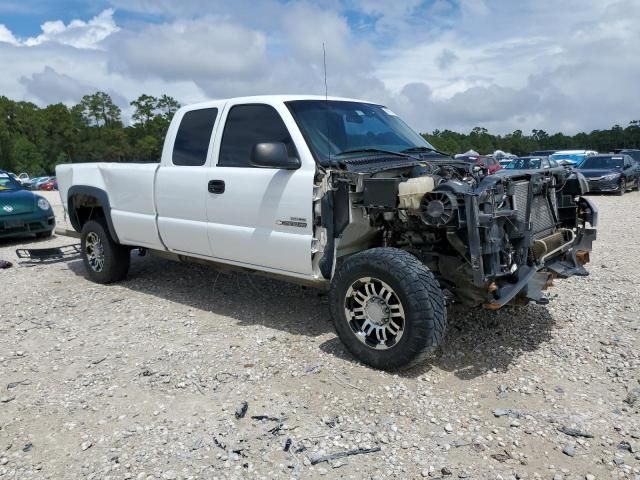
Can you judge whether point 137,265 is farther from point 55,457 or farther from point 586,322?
point 586,322

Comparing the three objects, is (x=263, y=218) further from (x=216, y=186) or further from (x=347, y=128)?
(x=347, y=128)

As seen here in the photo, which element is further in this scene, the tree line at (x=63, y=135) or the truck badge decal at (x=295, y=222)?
the tree line at (x=63, y=135)

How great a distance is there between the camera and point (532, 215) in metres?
4.13

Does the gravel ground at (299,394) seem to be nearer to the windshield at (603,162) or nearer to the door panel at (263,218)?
the door panel at (263,218)

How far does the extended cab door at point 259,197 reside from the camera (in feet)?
13.9

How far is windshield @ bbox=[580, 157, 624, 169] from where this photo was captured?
1986cm

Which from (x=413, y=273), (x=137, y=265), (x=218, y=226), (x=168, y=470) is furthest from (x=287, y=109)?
(x=137, y=265)

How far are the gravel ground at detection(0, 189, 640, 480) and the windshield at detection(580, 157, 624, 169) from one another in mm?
16475

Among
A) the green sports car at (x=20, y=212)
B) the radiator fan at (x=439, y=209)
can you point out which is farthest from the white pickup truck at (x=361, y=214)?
the green sports car at (x=20, y=212)

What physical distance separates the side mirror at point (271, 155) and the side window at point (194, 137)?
1089 mm

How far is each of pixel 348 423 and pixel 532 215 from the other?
2.13 meters

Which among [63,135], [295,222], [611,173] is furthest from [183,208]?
[63,135]

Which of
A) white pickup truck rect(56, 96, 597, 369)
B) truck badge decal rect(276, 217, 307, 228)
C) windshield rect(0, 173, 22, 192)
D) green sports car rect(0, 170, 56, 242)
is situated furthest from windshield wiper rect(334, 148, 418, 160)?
windshield rect(0, 173, 22, 192)

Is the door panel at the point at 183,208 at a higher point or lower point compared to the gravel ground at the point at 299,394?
higher
